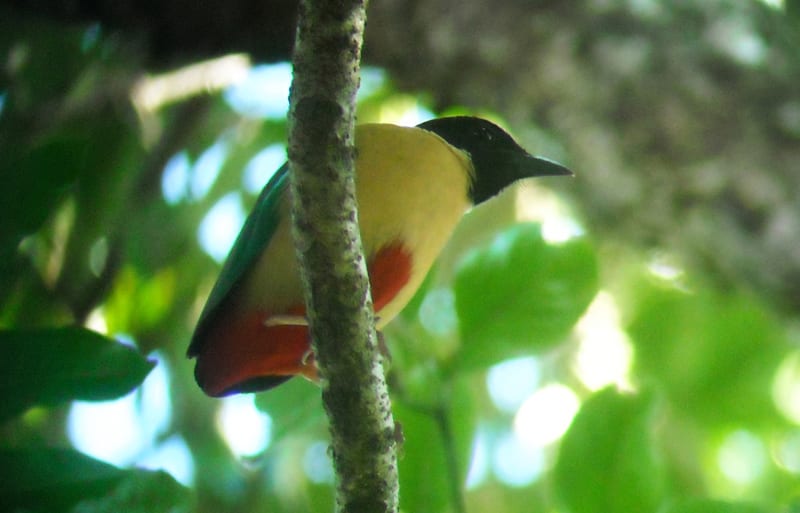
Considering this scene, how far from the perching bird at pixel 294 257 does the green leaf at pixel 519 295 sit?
0.28 metres

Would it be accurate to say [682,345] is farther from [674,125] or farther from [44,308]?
[44,308]

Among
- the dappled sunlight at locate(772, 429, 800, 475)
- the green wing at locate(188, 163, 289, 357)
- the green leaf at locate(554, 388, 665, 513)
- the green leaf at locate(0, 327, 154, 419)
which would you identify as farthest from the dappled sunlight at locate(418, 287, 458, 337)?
the dappled sunlight at locate(772, 429, 800, 475)

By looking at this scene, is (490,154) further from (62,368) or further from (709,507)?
(62,368)

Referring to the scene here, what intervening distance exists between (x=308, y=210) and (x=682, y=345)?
8.87 ft

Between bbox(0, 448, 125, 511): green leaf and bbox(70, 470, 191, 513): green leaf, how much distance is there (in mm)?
20

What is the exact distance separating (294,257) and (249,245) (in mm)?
91

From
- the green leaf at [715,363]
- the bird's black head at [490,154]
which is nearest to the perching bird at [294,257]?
the bird's black head at [490,154]

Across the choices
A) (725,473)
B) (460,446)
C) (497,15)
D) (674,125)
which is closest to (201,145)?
(497,15)

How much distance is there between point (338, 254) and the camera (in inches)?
59.0

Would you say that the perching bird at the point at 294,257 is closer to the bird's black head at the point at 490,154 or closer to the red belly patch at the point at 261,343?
the red belly patch at the point at 261,343

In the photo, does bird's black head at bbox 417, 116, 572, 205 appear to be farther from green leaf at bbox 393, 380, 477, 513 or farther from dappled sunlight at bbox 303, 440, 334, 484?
dappled sunlight at bbox 303, 440, 334, 484

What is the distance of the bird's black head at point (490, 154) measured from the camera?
2.38 meters

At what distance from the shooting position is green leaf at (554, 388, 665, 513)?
2.04 metres

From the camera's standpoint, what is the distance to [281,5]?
351cm
